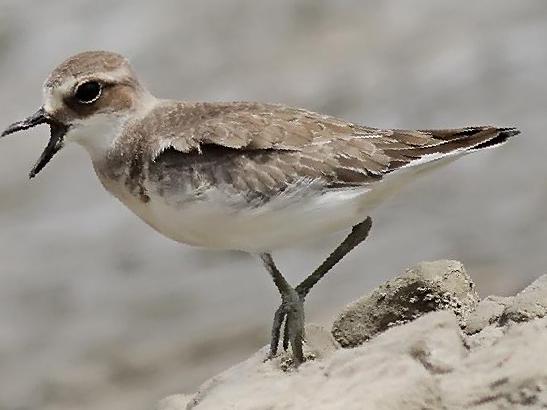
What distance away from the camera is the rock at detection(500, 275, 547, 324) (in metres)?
4.20

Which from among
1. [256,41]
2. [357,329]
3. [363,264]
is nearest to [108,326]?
[363,264]

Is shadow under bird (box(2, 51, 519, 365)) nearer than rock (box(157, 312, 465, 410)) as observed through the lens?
No

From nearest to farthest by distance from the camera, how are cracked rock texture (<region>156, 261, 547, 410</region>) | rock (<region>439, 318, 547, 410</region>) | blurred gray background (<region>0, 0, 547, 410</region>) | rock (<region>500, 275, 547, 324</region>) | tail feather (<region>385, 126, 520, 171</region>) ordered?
1. rock (<region>439, 318, 547, 410</region>)
2. cracked rock texture (<region>156, 261, 547, 410</region>)
3. rock (<region>500, 275, 547, 324</region>)
4. tail feather (<region>385, 126, 520, 171</region>)
5. blurred gray background (<region>0, 0, 547, 410</region>)

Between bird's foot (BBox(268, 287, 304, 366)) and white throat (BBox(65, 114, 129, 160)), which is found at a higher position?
white throat (BBox(65, 114, 129, 160))

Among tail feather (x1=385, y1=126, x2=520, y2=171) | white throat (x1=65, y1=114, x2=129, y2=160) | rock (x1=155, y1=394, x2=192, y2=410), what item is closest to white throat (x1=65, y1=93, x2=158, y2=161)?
white throat (x1=65, y1=114, x2=129, y2=160)

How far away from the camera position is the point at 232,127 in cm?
446

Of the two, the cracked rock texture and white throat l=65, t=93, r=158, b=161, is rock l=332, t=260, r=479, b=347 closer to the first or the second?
the cracked rock texture

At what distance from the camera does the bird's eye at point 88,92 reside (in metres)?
4.52

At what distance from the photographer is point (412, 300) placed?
4754mm

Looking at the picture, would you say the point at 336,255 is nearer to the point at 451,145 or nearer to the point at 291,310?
the point at 291,310

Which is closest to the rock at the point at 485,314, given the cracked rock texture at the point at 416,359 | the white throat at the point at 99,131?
the cracked rock texture at the point at 416,359

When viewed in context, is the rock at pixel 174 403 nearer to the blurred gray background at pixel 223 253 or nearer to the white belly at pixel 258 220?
the white belly at pixel 258 220

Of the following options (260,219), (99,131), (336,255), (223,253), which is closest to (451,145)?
(336,255)

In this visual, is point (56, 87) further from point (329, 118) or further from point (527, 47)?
point (527, 47)
